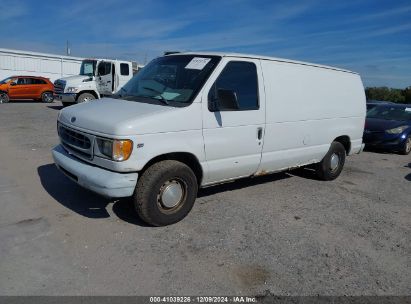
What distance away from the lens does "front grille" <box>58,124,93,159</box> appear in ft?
14.1

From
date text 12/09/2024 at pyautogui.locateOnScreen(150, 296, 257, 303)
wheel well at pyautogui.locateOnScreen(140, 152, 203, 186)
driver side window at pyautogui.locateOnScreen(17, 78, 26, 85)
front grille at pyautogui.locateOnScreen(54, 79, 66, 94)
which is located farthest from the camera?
driver side window at pyautogui.locateOnScreen(17, 78, 26, 85)

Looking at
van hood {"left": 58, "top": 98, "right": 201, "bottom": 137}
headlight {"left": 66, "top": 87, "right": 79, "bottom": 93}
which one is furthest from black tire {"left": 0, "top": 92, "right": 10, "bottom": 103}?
van hood {"left": 58, "top": 98, "right": 201, "bottom": 137}

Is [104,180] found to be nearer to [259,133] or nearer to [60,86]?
[259,133]

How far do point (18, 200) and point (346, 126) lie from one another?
18.4ft

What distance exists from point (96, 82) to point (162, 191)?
14.9 m

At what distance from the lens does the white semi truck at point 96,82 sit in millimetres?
17547

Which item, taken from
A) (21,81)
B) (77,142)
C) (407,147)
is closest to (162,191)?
(77,142)

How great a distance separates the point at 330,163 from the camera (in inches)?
273

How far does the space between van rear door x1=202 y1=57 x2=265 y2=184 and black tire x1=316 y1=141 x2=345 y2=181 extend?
2006 mm

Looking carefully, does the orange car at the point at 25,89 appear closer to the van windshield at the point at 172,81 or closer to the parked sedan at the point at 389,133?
the parked sedan at the point at 389,133

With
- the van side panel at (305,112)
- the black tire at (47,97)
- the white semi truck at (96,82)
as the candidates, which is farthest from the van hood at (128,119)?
the black tire at (47,97)

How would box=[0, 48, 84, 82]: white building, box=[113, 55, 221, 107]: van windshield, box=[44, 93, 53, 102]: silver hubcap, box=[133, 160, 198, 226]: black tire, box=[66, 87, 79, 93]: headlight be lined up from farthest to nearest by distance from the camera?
box=[0, 48, 84, 82]: white building
box=[44, 93, 53, 102]: silver hubcap
box=[66, 87, 79, 93]: headlight
box=[113, 55, 221, 107]: van windshield
box=[133, 160, 198, 226]: black tire

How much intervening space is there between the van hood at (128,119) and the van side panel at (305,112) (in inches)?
58.6

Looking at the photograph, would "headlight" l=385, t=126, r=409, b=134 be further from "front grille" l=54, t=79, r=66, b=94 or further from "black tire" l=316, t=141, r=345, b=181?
"front grille" l=54, t=79, r=66, b=94
